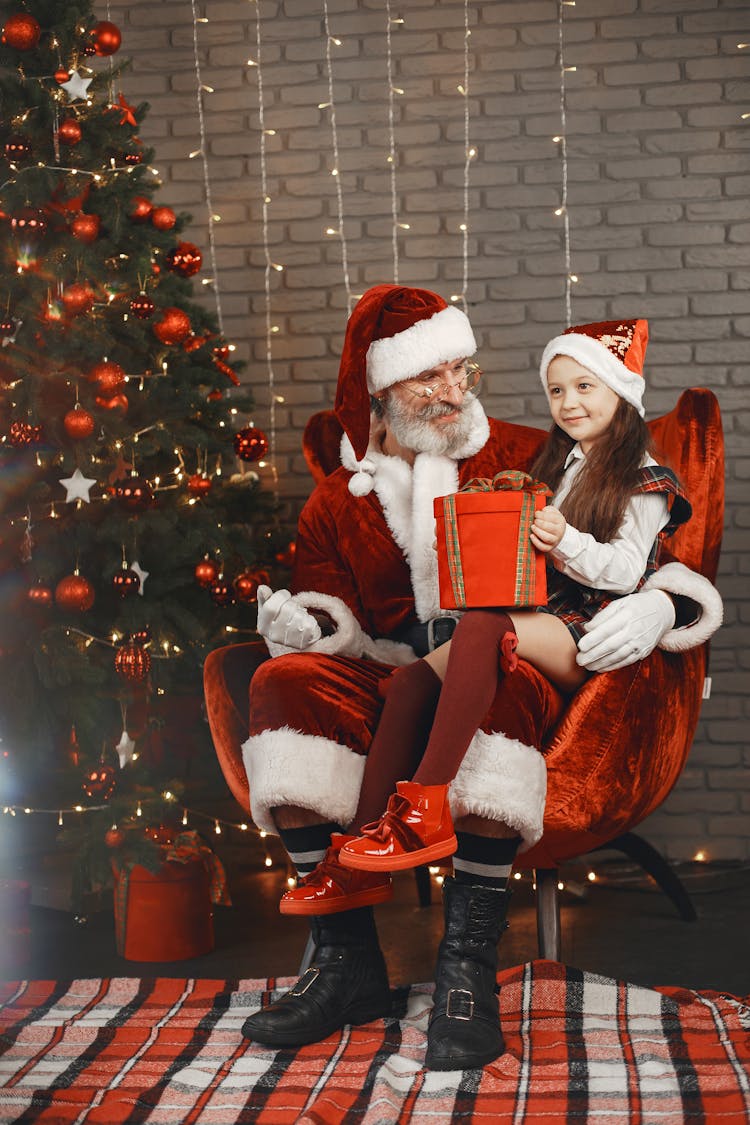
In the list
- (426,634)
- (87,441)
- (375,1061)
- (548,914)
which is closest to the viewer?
(375,1061)

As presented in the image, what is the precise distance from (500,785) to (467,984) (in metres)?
0.35

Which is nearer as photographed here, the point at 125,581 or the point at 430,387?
the point at 430,387

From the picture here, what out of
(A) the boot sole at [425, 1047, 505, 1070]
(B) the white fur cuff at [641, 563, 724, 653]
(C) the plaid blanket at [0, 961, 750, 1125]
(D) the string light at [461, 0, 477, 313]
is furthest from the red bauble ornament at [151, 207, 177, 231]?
(A) the boot sole at [425, 1047, 505, 1070]

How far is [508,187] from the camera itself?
3664mm

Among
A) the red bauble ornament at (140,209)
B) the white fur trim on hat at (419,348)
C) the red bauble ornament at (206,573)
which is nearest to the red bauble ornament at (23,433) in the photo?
the red bauble ornament at (206,573)

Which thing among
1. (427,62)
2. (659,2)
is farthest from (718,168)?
(427,62)

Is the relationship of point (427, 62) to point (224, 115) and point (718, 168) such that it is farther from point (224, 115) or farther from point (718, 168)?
point (718, 168)

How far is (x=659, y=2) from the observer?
358cm

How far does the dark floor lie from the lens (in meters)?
2.68

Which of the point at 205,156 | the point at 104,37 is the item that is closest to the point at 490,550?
the point at 104,37

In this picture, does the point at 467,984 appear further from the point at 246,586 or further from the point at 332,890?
the point at 246,586

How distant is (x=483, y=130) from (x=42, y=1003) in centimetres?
271

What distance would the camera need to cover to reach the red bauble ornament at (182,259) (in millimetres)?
3199

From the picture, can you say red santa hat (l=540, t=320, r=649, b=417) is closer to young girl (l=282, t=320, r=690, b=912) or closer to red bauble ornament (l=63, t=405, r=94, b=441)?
young girl (l=282, t=320, r=690, b=912)
